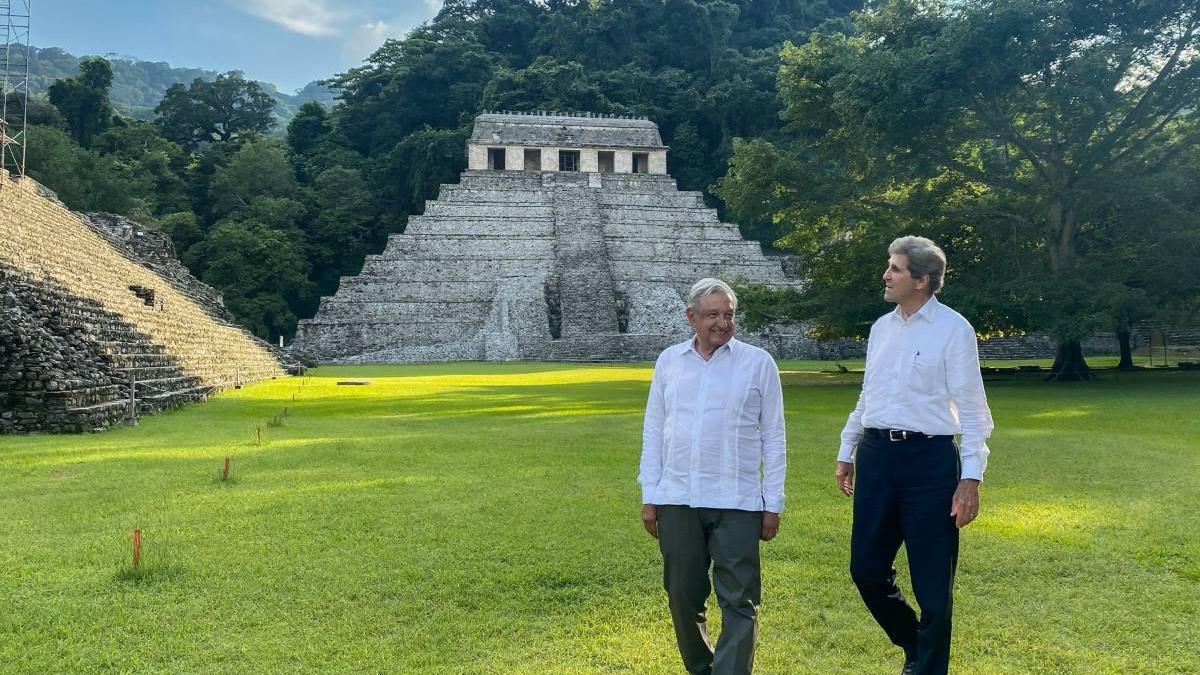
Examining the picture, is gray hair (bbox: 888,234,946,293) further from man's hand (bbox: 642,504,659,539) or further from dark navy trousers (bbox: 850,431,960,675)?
man's hand (bbox: 642,504,659,539)

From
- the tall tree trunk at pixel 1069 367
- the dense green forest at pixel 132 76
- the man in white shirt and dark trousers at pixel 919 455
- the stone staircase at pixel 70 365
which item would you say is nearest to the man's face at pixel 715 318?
the man in white shirt and dark trousers at pixel 919 455

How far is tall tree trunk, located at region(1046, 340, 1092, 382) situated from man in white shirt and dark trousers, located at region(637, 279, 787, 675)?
674 inches

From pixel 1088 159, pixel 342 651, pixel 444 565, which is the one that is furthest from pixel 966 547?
pixel 1088 159

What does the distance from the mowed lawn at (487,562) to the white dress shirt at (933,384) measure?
3.21 feet

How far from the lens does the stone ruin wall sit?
33.8 ft

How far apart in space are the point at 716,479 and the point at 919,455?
0.73 metres

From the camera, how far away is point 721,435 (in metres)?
2.94

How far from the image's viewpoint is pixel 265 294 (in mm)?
37125

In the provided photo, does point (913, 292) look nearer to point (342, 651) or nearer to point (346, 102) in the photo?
point (342, 651)

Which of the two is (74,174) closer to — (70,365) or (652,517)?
(70,365)

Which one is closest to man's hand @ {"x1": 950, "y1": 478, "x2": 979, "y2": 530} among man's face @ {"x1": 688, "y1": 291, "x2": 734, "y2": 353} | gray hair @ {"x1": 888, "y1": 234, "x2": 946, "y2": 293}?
gray hair @ {"x1": 888, "y1": 234, "x2": 946, "y2": 293}

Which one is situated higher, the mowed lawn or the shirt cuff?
the shirt cuff

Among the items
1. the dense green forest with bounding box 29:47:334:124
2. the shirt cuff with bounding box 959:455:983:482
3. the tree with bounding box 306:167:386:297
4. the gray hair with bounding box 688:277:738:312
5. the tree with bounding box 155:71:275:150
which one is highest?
the dense green forest with bounding box 29:47:334:124

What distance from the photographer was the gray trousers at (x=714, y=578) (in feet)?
9.30
